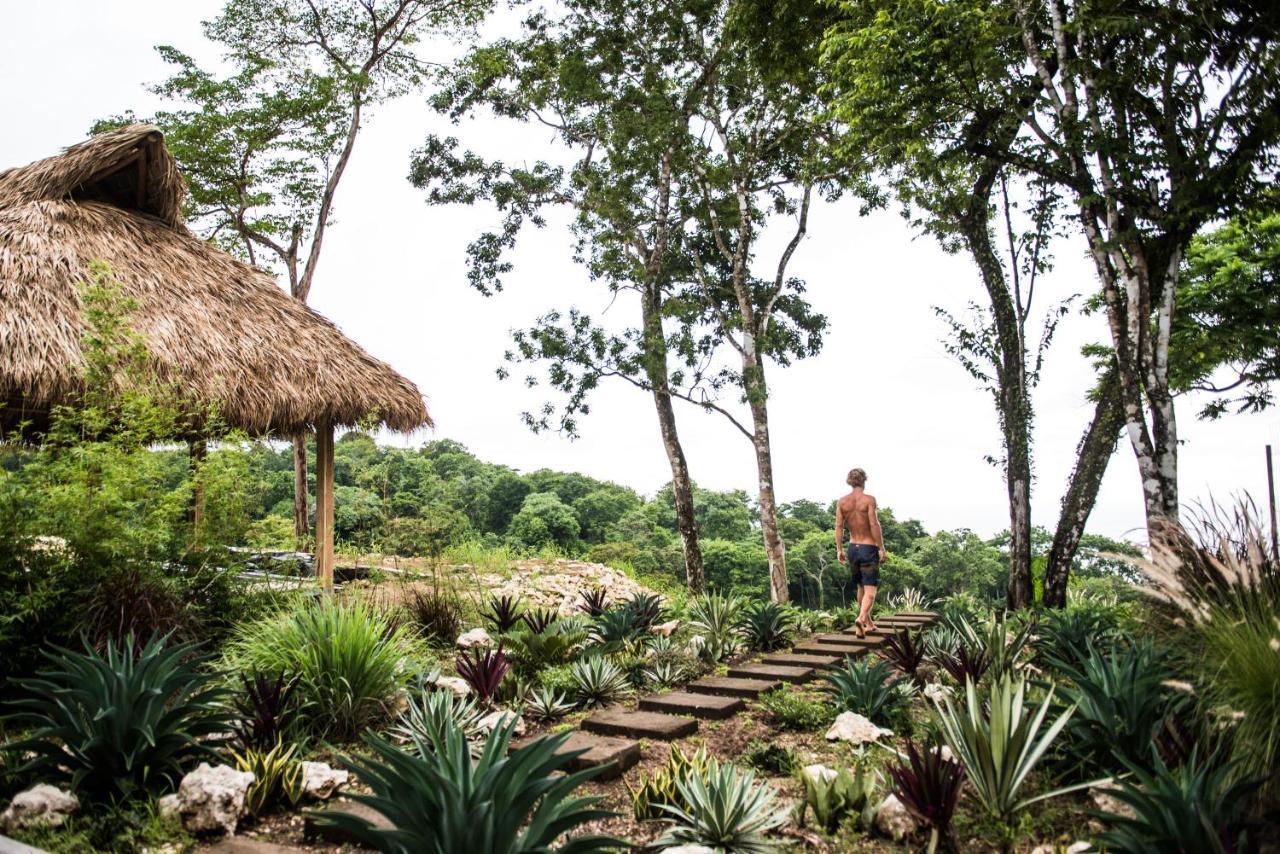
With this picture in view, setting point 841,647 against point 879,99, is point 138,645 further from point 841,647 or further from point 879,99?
point 879,99

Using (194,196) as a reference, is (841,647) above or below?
below

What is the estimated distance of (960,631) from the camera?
285 inches

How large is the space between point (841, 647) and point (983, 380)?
5.58m

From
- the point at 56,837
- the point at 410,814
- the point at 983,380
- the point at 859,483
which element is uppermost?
the point at 983,380

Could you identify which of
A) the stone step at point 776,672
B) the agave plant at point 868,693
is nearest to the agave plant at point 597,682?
the stone step at point 776,672

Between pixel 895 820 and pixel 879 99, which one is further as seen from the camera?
pixel 879 99

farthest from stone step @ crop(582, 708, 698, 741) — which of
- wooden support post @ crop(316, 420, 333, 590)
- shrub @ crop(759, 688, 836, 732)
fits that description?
wooden support post @ crop(316, 420, 333, 590)

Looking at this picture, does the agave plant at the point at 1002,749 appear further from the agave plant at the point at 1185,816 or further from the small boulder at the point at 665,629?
the small boulder at the point at 665,629

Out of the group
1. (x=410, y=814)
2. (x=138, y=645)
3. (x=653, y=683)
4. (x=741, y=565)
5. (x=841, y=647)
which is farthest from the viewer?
(x=741, y=565)

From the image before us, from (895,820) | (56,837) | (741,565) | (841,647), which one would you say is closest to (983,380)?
(841,647)

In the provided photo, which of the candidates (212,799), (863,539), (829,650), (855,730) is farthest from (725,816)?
(863,539)

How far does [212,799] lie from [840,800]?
278 centimetres

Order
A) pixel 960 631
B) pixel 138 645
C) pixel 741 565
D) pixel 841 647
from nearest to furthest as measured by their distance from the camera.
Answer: pixel 138 645 < pixel 960 631 < pixel 841 647 < pixel 741 565

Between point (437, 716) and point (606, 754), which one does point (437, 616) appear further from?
point (606, 754)
